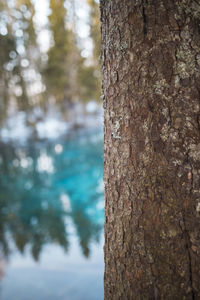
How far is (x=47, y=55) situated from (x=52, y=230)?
27.2m

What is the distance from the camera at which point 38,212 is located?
1127 cm

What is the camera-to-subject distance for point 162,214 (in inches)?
39.4

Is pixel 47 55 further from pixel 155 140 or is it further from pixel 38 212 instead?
pixel 155 140

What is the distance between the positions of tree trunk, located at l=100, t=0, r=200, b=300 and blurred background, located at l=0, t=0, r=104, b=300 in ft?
4.40

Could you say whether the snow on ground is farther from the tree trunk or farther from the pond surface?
the tree trunk

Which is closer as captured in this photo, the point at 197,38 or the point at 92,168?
the point at 197,38

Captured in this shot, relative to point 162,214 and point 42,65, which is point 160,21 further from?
point 42,65

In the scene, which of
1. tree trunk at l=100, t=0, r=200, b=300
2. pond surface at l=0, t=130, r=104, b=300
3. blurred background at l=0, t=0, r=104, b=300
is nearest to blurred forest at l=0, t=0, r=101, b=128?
blurred background at l=0, t=0, r=104, b=300

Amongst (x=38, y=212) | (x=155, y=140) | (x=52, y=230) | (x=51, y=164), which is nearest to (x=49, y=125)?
(x=51, y=164)

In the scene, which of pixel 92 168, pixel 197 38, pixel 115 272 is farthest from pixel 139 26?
A: pixel 92 168

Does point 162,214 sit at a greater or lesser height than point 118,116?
lesser

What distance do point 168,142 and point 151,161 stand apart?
0.10 metres

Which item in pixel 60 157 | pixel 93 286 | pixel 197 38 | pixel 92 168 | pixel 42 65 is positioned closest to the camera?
pixel 197 38

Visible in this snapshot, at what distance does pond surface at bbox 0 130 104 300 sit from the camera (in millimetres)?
6328
